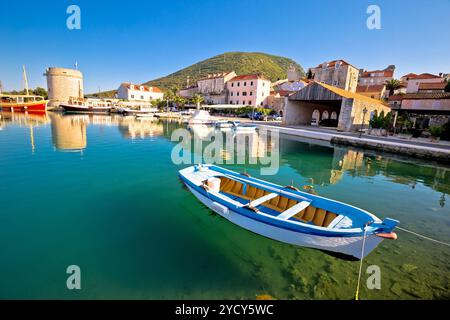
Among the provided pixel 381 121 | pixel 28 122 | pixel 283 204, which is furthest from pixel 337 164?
pixel 28 122

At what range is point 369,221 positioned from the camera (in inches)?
211

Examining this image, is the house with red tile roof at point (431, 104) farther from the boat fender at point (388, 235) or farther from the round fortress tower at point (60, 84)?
the round fortress tower at point (60, 84)

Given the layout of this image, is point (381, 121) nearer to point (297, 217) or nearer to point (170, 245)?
point (297, 217)

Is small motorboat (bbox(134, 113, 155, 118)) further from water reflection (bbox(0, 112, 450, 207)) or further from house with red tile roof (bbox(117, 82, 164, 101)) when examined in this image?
water reflection (bbox(0, 112, 450, 207))

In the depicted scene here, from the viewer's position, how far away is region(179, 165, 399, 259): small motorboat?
16.5 ft

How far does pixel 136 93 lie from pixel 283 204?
8934cm

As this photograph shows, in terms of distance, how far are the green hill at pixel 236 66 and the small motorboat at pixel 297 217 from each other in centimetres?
12472

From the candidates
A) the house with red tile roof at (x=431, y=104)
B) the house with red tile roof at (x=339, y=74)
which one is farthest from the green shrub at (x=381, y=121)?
the house with red tile roof at (x=339, y=74)

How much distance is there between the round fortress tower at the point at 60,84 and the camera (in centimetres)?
7738

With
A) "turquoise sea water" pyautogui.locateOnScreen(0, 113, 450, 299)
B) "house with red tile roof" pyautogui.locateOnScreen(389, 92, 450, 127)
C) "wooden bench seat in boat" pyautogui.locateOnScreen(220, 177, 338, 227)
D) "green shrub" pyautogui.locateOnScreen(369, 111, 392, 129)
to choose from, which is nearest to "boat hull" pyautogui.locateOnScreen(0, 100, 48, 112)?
"turquoise sea water" pyautogui.locateOnScreen(0, 113, 450, 299)

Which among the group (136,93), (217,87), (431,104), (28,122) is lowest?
(28,122)

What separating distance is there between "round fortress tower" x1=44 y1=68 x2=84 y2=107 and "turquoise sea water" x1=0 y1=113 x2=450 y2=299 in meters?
82.3

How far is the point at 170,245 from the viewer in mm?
6418

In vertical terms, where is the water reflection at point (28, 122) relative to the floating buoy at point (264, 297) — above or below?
above
